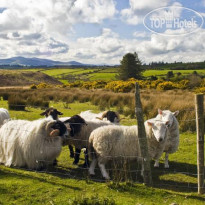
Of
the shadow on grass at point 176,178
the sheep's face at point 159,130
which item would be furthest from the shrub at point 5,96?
the sheep's face at point 159,130

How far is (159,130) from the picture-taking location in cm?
624

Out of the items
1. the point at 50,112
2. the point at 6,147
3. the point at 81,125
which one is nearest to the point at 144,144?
the point at 81,125

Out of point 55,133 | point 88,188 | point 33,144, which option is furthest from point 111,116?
point 88,188

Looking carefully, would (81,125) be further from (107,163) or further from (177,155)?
(177,155)

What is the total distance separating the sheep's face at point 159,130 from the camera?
20.2ft

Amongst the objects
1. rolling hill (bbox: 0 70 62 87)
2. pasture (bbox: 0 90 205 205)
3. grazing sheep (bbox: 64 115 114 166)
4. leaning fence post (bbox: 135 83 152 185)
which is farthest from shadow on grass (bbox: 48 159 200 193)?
rolling hill (bbox: 0 70 62 87)

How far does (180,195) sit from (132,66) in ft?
174

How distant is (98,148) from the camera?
6359 millimetres

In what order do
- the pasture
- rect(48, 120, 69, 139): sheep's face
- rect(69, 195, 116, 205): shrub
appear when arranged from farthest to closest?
1. rect(48, 120, 69, 139): sheep's face
2. the pasture
3. rect(69, 195, 116, 205): shrub

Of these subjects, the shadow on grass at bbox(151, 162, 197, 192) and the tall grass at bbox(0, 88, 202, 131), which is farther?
the tall grass at bbox(0, 88, 202, 131)

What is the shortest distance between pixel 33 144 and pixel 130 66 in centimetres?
5176

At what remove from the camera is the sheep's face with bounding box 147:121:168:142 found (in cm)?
616

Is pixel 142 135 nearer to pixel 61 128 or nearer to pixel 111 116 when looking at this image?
pixel 61 128

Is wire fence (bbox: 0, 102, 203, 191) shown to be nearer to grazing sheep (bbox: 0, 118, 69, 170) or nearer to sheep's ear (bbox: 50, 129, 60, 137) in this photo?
grazing sheep (bbox: 0, 118, 69, 170)
